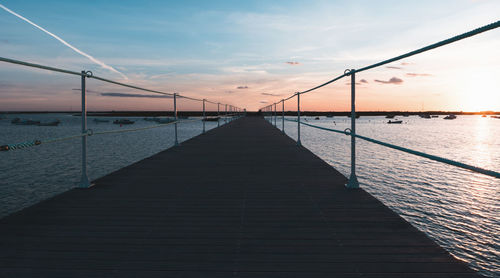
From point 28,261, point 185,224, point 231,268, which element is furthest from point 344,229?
point 28,261

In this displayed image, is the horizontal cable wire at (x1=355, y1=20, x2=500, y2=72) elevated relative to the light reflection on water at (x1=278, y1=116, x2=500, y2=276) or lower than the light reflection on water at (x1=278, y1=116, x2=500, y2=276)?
elevated

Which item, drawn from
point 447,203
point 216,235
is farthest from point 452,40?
point 447,203

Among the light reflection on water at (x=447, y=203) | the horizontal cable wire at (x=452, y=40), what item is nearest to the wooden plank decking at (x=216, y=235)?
the light reflection on water at (x=447, y=203)

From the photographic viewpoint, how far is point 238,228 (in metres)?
2.42

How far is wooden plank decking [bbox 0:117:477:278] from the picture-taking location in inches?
71.5

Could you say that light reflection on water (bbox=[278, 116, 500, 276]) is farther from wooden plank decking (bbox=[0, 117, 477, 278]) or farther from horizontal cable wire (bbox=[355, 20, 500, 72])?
horizontal cable wire (bbox=[355, 20, 500, 72])

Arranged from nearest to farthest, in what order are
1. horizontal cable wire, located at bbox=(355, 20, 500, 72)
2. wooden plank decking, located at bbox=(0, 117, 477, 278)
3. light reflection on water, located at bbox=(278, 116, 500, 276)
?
horizontal cable wire, located at bbox=(355, 20, 500, 72), wooden plank decking, located at bbox=(0, 117, 477, 278), light reflection on water, located at bbox=(278, 116, 500, 276)

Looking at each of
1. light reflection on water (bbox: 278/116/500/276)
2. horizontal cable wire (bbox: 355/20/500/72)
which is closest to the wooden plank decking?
light reflection on water (bbox: 278/116/500/276)

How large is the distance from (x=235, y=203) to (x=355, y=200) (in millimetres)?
1234

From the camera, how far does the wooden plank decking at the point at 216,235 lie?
1815 millimetres

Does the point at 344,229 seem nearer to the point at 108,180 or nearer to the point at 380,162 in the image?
the point at 108,180

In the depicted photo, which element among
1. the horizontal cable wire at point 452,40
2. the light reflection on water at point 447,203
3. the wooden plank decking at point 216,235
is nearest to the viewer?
the horizontal cable wire at point 452,40

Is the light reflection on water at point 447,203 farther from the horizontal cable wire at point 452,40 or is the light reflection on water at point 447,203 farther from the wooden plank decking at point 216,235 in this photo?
the horizontal cable wire at point 452,40

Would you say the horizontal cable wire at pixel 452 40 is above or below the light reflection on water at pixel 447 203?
above
